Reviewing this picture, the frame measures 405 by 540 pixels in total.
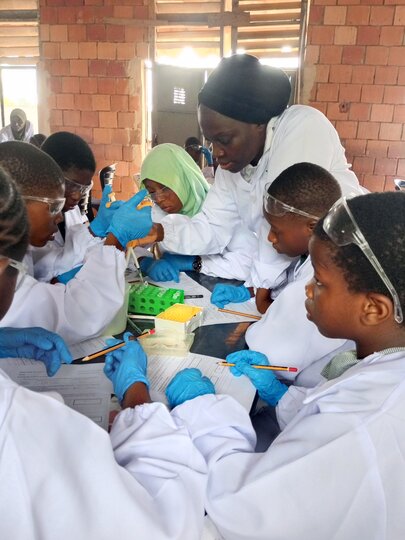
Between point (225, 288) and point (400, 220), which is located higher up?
point (400, 220)

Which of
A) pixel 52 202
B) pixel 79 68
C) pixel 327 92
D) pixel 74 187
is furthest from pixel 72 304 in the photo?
pixel 79 68

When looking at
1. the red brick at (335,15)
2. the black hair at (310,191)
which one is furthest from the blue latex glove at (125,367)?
the red brick at (335,15)

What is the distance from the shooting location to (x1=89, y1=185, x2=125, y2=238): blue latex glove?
5.99ft

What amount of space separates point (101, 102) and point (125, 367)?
4.98m

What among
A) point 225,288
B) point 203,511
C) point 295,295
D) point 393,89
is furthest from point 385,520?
point 393,89

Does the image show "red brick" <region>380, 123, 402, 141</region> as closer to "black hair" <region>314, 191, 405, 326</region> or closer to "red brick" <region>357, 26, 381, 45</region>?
"red brick" <region>357, 26, 381, 45</region>

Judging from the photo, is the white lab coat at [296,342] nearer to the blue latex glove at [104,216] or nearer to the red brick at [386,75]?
the blue latex glove at [104,216]

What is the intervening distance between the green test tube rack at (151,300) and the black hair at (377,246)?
75 centimetres

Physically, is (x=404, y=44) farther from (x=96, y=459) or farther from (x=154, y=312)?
(x=96, y=459)

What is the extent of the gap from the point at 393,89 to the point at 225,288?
13.3ft

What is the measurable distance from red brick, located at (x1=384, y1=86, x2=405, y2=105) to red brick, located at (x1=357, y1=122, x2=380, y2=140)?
27 centimetres

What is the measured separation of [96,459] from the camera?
0.64 metres

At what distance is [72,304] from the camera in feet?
4.26

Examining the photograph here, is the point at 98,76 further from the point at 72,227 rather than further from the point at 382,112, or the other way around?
the point at 72,227
